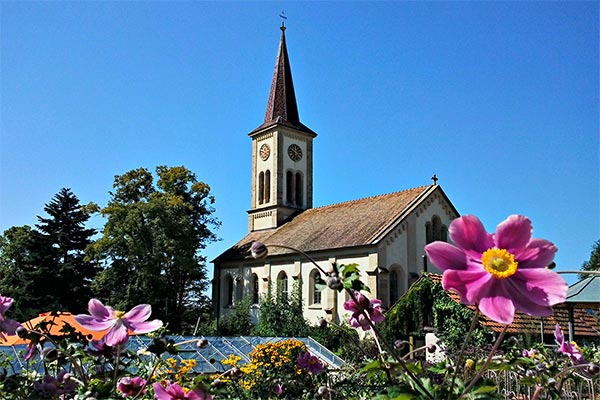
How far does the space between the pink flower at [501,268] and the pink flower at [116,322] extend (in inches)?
38.6

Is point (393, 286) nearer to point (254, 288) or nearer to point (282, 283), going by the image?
point (282, 283)

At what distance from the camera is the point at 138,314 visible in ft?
6.23

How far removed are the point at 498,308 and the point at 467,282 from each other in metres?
0.10

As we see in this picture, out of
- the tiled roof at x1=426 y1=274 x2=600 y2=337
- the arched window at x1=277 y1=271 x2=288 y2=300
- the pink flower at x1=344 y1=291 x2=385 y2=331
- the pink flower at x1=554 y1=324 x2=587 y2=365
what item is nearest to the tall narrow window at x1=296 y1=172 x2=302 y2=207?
the arched window at x1=277 y1=271 x2=288 y2=300

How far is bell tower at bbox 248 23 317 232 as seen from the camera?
41.4m

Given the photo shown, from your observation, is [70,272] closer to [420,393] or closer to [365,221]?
[365,221]

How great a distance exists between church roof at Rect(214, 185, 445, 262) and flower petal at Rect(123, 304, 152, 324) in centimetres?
2739

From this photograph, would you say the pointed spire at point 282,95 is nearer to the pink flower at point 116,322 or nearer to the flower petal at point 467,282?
the pink flower at point 116,322

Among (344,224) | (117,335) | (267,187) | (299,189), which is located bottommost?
(117,335)

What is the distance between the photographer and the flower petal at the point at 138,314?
6.13ft

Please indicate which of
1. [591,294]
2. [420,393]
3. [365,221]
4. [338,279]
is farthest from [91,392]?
[365,221]

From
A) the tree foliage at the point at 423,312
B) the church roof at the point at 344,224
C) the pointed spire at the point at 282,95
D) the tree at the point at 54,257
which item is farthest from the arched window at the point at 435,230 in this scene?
the tree at the point at 54,257

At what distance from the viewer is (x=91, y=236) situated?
39.8 m

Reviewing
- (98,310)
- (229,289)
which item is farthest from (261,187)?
(98,310)
